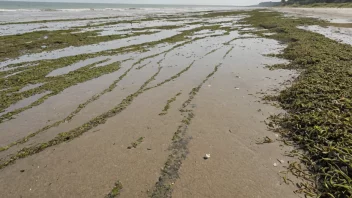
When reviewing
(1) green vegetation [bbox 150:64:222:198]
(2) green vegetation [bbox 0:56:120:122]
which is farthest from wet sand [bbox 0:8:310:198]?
(2) green vegetation [bbox 0:56:120:122]

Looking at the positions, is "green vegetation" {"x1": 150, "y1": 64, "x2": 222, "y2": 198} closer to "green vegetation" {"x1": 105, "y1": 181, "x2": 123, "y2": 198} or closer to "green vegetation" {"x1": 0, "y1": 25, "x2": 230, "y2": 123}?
"green vegetation" {"x1": 105, "y1": 181, "x2": 123, "y2": 198}

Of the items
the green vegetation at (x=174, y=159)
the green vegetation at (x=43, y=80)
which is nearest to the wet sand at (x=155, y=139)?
the green vegetation at (x=174, y=159)

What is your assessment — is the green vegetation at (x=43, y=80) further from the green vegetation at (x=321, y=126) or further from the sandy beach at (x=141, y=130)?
the green vegetation at (x=321, y=126)

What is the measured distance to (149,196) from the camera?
4.11 meters

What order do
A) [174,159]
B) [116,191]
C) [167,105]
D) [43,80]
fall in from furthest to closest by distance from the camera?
[43,80] → [167,105] → [174,159] → [116,191]

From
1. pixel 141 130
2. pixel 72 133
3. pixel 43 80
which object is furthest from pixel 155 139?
pixel 43 80

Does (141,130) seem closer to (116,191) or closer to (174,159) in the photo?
(174,159)

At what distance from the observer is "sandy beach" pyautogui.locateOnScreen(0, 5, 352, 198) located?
4422 millimetres

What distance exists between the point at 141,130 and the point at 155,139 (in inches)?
25.2

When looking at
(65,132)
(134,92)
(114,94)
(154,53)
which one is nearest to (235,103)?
(134,92)

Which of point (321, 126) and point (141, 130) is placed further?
point (141, 130)

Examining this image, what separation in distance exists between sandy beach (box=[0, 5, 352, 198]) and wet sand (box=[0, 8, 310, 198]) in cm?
2

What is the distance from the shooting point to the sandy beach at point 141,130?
14.5 ft

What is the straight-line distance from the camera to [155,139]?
5883 mm
